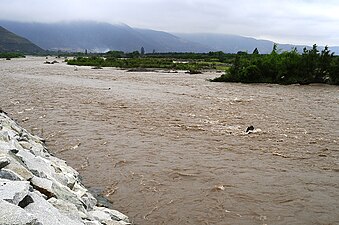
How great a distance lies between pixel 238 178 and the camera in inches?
452

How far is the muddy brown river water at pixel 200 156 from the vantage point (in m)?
9.30

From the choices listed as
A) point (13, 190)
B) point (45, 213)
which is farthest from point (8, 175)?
point (45, 213)

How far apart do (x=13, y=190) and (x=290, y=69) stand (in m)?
53.9

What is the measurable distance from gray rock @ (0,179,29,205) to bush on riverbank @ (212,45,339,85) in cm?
4852

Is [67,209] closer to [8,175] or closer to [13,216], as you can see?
[8,175]

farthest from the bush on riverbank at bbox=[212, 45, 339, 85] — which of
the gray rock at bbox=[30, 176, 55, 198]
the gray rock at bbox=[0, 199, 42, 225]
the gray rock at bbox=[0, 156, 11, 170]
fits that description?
the gray rock at bbox=[0, 199, 42, 225]

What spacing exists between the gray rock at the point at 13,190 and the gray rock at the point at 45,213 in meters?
0.18

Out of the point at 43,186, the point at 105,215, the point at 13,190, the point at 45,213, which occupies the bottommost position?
the point at 105,215

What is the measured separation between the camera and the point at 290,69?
5391 centimetres

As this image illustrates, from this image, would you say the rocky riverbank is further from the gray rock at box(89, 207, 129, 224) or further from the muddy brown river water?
the muddy brown river water

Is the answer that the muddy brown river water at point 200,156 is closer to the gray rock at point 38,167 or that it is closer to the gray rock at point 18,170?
the gray rock at point 38,167

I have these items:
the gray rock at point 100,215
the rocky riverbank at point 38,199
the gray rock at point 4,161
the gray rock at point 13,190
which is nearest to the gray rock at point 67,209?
the rocky riverbank at point 38,199

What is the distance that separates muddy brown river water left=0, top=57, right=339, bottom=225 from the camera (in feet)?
30.5

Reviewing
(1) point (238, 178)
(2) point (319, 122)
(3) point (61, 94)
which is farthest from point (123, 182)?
(3) point (61, 94)
